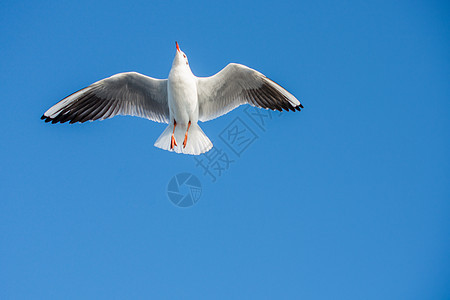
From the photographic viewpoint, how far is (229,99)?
5500 mm

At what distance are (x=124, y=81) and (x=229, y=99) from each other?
5.11 ft

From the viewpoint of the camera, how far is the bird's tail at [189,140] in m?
5.25

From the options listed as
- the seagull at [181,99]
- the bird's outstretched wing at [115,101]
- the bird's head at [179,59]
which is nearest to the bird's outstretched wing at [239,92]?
the seagull at [181,99]

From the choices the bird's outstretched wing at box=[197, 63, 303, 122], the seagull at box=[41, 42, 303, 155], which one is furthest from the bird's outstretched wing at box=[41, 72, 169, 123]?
the bird's outstretched wing at box=[197, 63, 303, 122]

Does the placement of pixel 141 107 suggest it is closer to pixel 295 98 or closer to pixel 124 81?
pixel 124 81

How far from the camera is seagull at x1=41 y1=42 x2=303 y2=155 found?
17.0 feet

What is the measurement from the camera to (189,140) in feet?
17.6

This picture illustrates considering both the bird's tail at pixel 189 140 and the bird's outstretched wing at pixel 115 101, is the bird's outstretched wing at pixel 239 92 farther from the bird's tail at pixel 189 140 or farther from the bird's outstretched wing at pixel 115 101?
the bird's outstretched wing at pixel 115 101

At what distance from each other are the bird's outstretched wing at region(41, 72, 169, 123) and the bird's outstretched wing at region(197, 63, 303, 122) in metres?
0.62

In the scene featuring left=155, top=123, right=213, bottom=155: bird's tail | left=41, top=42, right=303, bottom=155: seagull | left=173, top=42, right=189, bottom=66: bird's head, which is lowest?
left=155, top=123, right=213, bottom=155: bird's tail

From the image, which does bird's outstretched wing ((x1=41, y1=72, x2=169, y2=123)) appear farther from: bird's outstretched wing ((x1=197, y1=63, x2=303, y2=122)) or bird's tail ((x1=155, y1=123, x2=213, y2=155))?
bird's outstretched wing ((x1=197, y1=63, x2=303, y2=122))

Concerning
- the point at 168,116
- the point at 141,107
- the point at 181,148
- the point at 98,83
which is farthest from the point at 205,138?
the point at 98,83

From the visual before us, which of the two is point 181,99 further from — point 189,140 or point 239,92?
point 239,92

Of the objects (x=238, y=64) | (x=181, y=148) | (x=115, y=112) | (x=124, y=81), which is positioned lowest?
(x=181, y=148)
